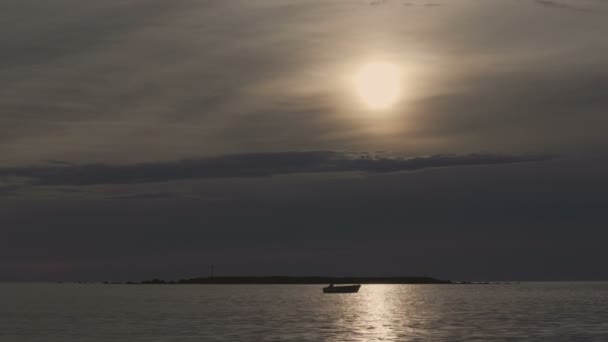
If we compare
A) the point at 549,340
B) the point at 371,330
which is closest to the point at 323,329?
the point at 371,330

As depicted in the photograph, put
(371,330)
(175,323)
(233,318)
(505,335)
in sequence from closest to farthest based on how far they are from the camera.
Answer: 1. (505,335)
2. (371,330)
3. (175,323)
4. (233,318)

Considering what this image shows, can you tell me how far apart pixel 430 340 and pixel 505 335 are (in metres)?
10.1

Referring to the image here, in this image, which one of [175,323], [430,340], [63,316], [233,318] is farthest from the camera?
[63,316]

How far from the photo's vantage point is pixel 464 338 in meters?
82.2

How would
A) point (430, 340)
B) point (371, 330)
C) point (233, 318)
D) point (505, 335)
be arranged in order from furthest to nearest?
point (233, 318) < point (371, 330) < point (505, 335) < point (430, 340)

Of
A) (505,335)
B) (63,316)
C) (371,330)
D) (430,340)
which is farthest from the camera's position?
(63,316)

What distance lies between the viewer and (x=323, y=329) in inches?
3723

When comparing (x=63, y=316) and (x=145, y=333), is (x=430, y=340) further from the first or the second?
(x=63, y=316)

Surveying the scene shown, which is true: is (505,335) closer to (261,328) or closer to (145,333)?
(261,328)

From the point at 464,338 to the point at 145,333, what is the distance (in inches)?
1250

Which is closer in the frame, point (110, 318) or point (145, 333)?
point (145, 333)

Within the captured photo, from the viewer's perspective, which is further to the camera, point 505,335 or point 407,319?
point 407,319

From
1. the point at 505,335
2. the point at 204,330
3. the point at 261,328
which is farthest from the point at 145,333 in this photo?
the point at 505,335

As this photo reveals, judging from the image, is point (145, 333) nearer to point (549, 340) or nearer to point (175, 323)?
point (175, 323)
